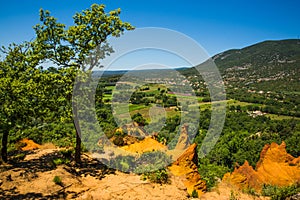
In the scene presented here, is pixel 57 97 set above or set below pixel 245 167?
above

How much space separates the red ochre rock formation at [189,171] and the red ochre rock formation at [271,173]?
10.4 feet

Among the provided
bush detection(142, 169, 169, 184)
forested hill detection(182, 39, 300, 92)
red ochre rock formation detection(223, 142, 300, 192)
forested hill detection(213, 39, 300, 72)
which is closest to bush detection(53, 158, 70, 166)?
bush detection(142, 169, 169, 184)

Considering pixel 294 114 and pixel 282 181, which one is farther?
pixel 294 114

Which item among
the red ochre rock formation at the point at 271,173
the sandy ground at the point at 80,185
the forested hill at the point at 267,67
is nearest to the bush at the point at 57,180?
the sandy ground at the point at 80,185

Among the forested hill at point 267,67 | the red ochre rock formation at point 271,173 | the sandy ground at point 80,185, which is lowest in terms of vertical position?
the red ochre rock formation at point 271,173

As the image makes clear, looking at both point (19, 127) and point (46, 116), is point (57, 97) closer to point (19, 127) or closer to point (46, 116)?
point (46, 116)

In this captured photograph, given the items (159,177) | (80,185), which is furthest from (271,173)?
(80,185)

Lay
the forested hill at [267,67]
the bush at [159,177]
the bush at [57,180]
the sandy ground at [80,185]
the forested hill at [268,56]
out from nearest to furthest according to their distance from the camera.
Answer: the sandy ground at [80,185] < the bush at [57,180] < the bush at [159,177] < the forested hill at [267,67] < the forested hill at [268,56]

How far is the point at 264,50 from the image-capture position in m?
184

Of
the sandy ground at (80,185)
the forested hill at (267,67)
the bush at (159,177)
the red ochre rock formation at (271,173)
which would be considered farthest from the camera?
the forested hill at (267,67)

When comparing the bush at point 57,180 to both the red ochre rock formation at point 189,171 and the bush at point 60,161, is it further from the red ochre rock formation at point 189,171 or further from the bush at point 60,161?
the red ochre rock formation at point 189,171

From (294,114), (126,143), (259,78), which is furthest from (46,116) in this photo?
(259,78)

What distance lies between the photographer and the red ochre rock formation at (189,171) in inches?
461

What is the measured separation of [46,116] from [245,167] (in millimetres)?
13533
